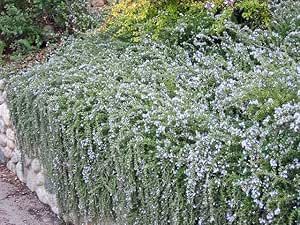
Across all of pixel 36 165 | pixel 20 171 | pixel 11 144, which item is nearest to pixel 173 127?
pixel 36 165

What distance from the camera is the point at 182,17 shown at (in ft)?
13.0

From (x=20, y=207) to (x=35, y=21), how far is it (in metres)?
2.01

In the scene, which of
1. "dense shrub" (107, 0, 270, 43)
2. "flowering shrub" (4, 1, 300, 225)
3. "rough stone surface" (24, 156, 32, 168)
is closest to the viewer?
"flowering shrub" (4, 1, 300, 225)

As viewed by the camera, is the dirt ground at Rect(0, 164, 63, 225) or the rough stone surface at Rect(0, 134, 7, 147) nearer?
the dirt ground at Rect(0, 164, 63, 225)

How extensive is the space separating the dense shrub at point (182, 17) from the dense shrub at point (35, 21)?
82 centimetres

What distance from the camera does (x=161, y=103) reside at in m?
3.00

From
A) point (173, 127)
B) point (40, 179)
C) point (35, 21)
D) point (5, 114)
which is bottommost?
point (40, 179)

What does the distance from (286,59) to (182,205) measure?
105 centimetres

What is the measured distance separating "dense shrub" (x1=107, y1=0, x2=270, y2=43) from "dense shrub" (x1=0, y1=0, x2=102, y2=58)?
817mm

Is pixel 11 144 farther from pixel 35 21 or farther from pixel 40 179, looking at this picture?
pixel 35 21

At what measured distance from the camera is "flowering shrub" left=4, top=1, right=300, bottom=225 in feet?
7.68

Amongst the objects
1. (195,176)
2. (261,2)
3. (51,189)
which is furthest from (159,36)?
(195,176)

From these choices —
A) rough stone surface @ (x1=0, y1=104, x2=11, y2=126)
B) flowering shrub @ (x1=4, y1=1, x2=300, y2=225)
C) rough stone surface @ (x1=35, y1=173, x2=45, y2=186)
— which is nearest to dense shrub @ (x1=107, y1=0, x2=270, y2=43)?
flowering shrub @ (x1=4, y1=1, x2=300, y2=225)

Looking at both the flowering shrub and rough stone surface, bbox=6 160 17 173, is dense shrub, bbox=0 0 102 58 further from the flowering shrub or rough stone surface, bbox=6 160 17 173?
rough stone surface, bbox=6 160 17 173
